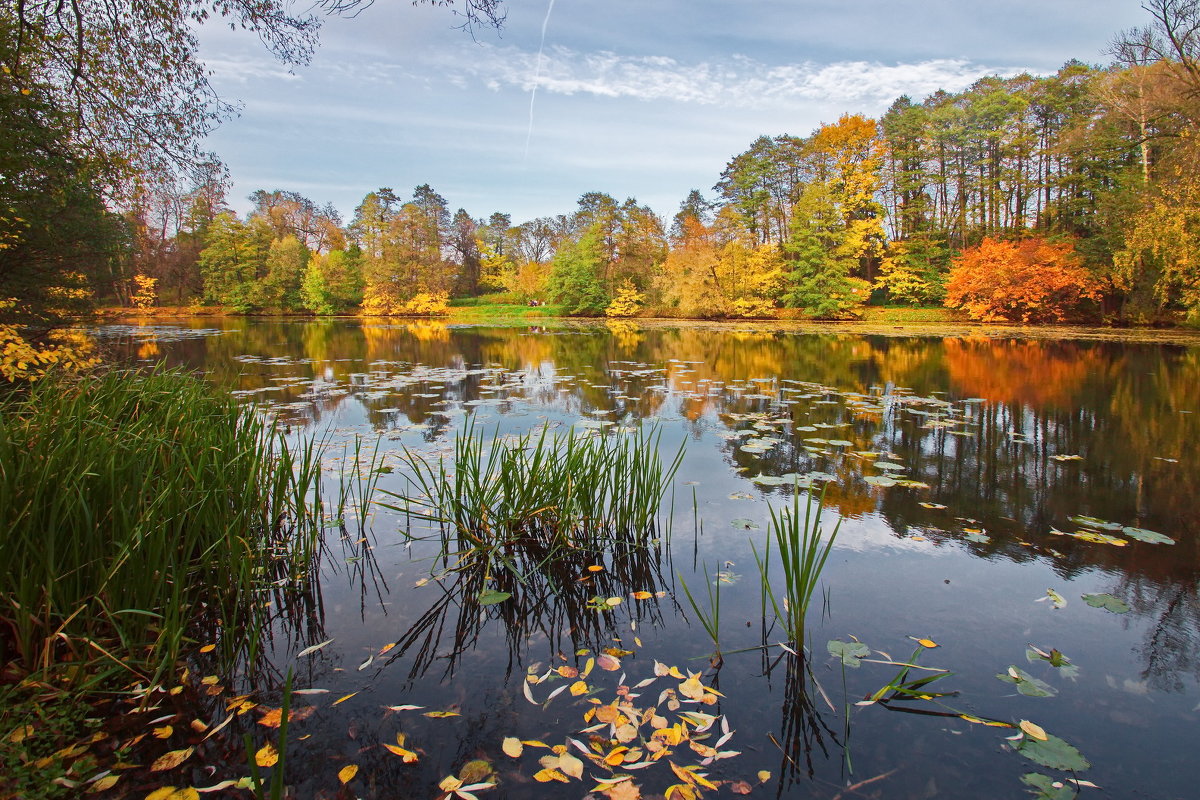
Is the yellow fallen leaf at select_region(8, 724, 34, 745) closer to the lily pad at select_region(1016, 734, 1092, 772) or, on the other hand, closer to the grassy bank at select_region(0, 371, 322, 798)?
the grassy bank at select_region(0, 371, 322, 798)

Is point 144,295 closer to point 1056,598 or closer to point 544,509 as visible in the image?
point 544,509

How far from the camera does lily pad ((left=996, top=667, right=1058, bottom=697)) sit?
232cm

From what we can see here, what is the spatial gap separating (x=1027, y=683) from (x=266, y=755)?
2.99 meters

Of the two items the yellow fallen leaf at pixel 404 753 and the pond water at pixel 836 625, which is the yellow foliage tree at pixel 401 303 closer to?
the pond water at pixel 836 625

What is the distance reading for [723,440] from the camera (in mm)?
6562

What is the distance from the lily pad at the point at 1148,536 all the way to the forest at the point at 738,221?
6.39 metres

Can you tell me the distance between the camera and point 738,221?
32.5m

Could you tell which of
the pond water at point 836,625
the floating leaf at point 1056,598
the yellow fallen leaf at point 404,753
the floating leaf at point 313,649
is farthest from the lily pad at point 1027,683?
the floating leaf at point 313,649

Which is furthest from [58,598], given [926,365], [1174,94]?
[1174,94]

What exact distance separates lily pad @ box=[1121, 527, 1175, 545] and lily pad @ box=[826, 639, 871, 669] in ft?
8.99

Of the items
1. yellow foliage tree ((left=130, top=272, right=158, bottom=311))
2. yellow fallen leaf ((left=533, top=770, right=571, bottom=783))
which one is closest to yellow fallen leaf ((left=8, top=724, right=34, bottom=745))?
yellow fallen leaf ((left=533, top=770, right=571, bottom=783))

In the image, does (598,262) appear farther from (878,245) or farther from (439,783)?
(439,783)

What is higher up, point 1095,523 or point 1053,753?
point 1095,523

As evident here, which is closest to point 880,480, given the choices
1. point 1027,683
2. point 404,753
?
point 1027,683
